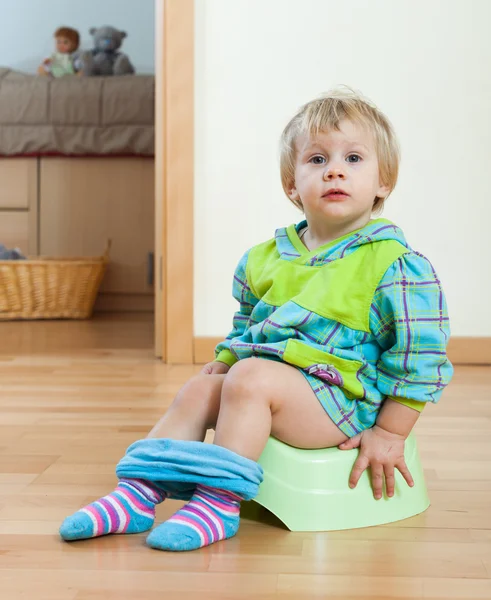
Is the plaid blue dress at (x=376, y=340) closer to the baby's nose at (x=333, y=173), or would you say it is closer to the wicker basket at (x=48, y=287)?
the baby's nose at (x=333, y=173)

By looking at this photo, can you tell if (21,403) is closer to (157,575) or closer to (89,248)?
(157,575)

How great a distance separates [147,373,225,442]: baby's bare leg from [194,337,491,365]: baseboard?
1.03 m

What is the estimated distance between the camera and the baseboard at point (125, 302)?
126 inches

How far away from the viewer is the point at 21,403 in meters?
1.52

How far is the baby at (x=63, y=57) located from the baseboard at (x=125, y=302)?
98 centimetres

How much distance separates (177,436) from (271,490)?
0.37ft

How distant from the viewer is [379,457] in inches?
35.4

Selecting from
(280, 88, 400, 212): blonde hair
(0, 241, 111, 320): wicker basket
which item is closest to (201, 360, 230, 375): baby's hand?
(280, 88, 400, 212): blonde hair

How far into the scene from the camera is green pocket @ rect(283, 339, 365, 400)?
2.95ft

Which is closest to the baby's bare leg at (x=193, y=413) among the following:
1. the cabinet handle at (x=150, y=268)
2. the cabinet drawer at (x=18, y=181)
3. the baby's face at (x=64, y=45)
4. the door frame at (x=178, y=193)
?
the door frame at (x=178, y=193)

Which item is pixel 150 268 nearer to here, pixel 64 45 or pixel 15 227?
pixel 15 227

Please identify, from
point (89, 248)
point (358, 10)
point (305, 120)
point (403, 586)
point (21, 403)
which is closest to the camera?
point (403, 586)

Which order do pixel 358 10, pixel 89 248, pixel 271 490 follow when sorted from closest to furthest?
pixel 271 490
pixel 358 10
pixel 89 248

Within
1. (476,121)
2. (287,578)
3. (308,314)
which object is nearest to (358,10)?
(476,121)
